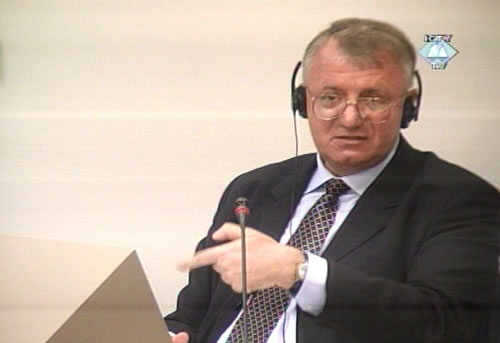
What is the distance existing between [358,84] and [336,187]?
0.20 m

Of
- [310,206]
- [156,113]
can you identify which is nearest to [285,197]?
[310,206]

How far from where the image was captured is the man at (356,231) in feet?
3.79

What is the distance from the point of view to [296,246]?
1.25 m

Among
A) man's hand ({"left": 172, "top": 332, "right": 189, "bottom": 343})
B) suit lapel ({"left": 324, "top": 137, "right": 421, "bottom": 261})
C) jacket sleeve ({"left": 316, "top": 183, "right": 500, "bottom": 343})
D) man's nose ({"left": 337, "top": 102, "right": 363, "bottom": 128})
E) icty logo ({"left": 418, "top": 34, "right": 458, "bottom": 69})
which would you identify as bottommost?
man's hand ({"left": 172, "top": 332, "right": 189, "bottom": 343})

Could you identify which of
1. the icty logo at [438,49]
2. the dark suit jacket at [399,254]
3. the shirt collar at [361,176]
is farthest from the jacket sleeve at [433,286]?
the icty logo at [438,49]

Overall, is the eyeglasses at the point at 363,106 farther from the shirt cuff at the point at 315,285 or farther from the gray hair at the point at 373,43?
the shirt cuff at the point at 315,285

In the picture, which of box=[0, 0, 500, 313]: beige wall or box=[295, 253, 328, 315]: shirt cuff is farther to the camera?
box=[0, 0, 500, 313]: beige wall

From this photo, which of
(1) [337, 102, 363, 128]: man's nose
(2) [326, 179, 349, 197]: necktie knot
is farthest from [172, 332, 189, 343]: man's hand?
(1) [337, 102, 363, 128]: man's nose

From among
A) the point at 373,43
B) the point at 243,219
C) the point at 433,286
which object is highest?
the point at 373,43

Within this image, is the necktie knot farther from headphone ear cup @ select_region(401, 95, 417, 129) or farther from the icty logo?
the icty logo

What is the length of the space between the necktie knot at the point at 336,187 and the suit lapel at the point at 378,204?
0.04 m

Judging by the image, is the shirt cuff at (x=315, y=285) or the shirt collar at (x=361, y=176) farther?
the shirt collar at (x=361, y=176)

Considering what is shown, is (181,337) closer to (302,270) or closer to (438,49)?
(302,270)

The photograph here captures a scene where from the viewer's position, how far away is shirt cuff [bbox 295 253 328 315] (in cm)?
114
